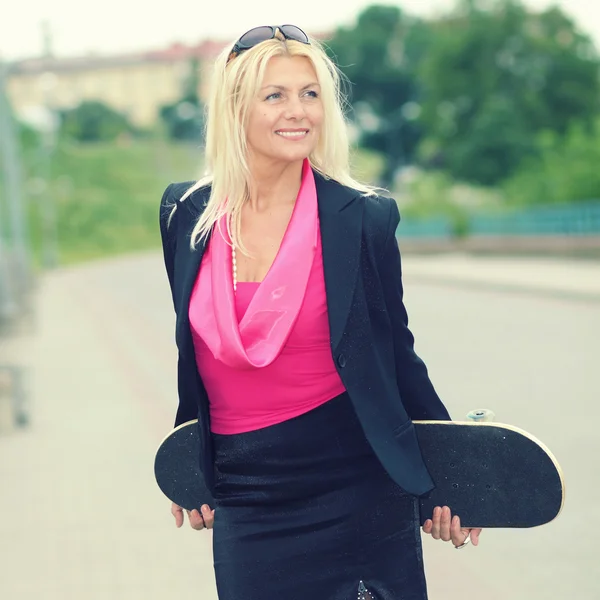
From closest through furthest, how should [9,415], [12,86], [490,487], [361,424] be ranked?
[361,424]
[490,487]
[9,415]
[12,86]

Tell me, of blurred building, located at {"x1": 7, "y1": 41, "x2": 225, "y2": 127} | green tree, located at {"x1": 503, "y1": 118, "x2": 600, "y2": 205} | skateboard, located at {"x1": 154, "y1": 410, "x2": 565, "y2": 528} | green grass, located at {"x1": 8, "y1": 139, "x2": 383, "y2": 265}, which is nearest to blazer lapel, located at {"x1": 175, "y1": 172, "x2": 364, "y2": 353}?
skateboard, located at {"x1": 154, "y1": 410, "x2": 565, "y2": 528}

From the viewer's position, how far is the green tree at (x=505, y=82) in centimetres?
5312

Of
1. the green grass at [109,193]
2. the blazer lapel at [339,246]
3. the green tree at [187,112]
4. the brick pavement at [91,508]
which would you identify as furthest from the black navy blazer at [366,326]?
the green tree at [187,112]

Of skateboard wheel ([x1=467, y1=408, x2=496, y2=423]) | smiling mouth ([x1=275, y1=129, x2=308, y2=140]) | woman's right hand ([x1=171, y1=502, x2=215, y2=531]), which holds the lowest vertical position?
woman's right hand ([x1=171, y1=502, x2=215, y2=531])

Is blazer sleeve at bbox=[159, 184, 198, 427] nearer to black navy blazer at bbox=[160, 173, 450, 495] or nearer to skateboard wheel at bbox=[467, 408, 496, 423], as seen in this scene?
black navy blazer at bbox=[160, 173, 450, 495]

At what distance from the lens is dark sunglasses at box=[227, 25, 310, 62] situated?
2549 mm

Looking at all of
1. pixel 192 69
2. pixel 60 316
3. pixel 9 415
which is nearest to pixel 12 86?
pixel 192 69

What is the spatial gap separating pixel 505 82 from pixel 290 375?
55.0 m

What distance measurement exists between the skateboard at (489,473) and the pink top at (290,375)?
243 mm

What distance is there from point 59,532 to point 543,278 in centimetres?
1839

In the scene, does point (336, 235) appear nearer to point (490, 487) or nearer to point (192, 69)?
point (490, 487)

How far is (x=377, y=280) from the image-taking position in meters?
2.52

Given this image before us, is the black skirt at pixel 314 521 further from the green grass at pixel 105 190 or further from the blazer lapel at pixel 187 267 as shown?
the green grass at pixel 105 190

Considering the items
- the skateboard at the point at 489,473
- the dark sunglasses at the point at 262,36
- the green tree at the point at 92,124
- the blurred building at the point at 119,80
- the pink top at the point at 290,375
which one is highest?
the blurred building at the point at 119,80
